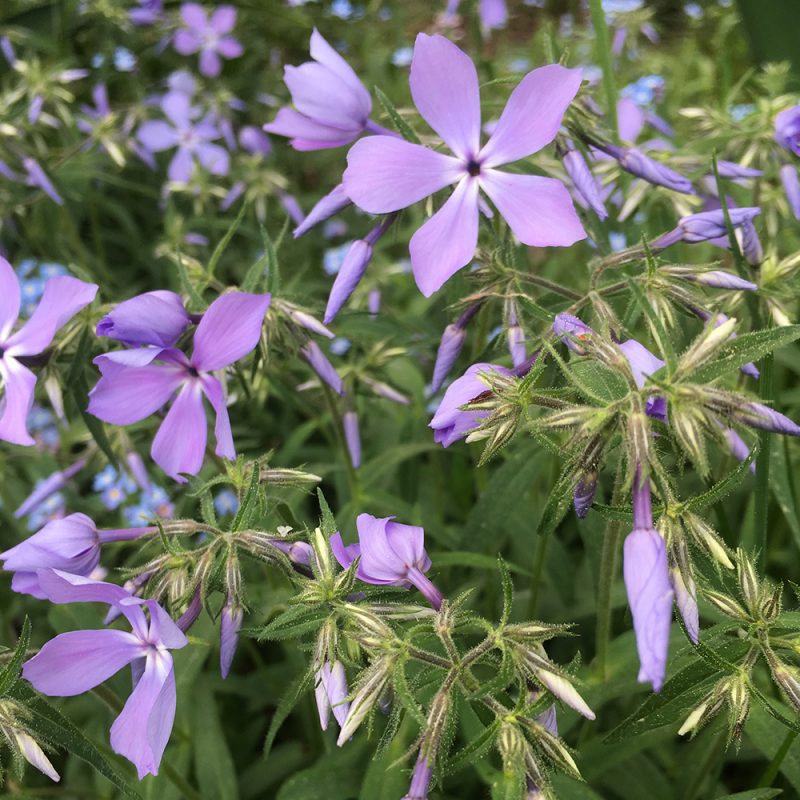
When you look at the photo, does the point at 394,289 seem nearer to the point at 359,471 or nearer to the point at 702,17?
the point at 359,471

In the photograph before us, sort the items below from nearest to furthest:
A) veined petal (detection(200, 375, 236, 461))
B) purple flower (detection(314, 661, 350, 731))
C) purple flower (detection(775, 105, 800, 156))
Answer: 1. purple flower (detection(314, 661, 350, 731))
2. veined petal (detection(200, 375, 236, 461))
3. purple flower (detection(775, 105, 800, 156))

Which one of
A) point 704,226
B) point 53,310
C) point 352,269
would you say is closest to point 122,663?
point 53,310

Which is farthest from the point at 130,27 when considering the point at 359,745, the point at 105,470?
the point at 359,745

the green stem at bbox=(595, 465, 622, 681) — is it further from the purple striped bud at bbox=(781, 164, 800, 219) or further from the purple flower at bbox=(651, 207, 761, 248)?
the purple striped bud at bbox=(781, 164, 800, 219)

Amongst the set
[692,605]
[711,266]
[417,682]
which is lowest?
[417,682]

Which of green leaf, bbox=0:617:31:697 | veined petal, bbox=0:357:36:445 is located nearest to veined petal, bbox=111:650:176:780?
green leaf, bbox=0:617:31:697

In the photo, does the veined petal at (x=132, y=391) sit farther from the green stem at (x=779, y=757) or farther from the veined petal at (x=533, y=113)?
the green stem at (x=779, y=757)
